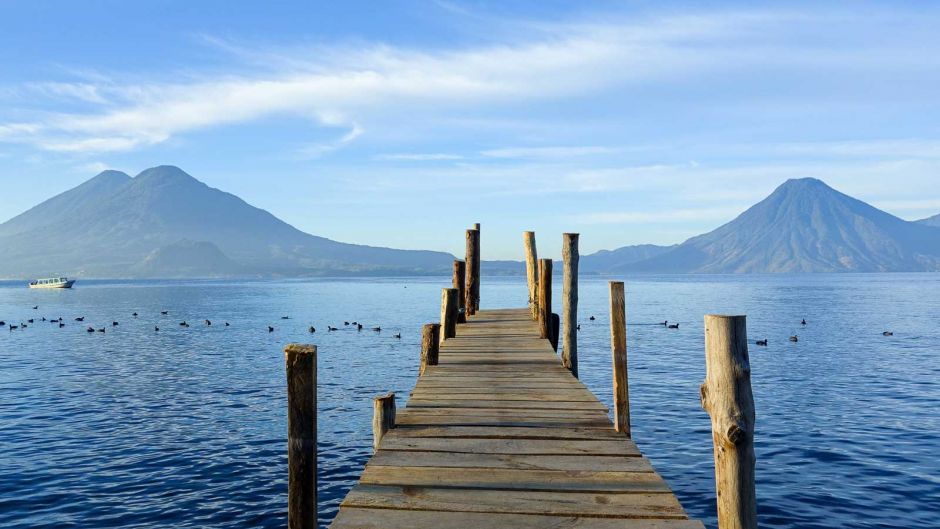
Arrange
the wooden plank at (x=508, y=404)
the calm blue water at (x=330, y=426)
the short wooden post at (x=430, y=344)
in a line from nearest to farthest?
1. the wooden plank at (x=508, y=404)
2. the short wooden post at (x=430, y=344)
3. the calm blue water at (x=330, y=426)

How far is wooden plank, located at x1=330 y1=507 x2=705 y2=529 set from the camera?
199 inches

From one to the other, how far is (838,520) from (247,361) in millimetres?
26128

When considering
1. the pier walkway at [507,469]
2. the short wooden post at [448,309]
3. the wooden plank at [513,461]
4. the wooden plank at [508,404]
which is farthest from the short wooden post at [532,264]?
the wooden plank at [513,461]

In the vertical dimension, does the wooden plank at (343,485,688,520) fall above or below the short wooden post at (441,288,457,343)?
below

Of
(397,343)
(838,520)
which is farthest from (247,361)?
(838,520)

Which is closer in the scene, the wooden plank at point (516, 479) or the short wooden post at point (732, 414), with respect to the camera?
the short wooden post at point (732, 414)

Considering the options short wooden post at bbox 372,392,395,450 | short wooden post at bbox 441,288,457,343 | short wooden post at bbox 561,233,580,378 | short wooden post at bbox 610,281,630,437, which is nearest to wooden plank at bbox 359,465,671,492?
short wooden post at bbox 372,392,395,450

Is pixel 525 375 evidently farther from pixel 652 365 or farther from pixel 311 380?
pixel 652 365

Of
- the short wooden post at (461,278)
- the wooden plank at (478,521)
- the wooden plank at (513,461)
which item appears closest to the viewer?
the wooden plank at (478,521)

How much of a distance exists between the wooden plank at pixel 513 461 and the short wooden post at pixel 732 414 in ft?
4.51

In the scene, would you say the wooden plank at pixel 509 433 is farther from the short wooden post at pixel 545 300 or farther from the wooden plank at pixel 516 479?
the short wooden post at pixel 545 300

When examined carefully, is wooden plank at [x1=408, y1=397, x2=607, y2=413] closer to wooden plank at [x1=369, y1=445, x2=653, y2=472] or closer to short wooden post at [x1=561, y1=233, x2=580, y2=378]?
wooden plank at [x1=369, y1=445, x2=653, y2=472]

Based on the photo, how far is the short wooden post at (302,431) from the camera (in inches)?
238

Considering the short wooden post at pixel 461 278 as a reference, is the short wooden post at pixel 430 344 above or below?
below
